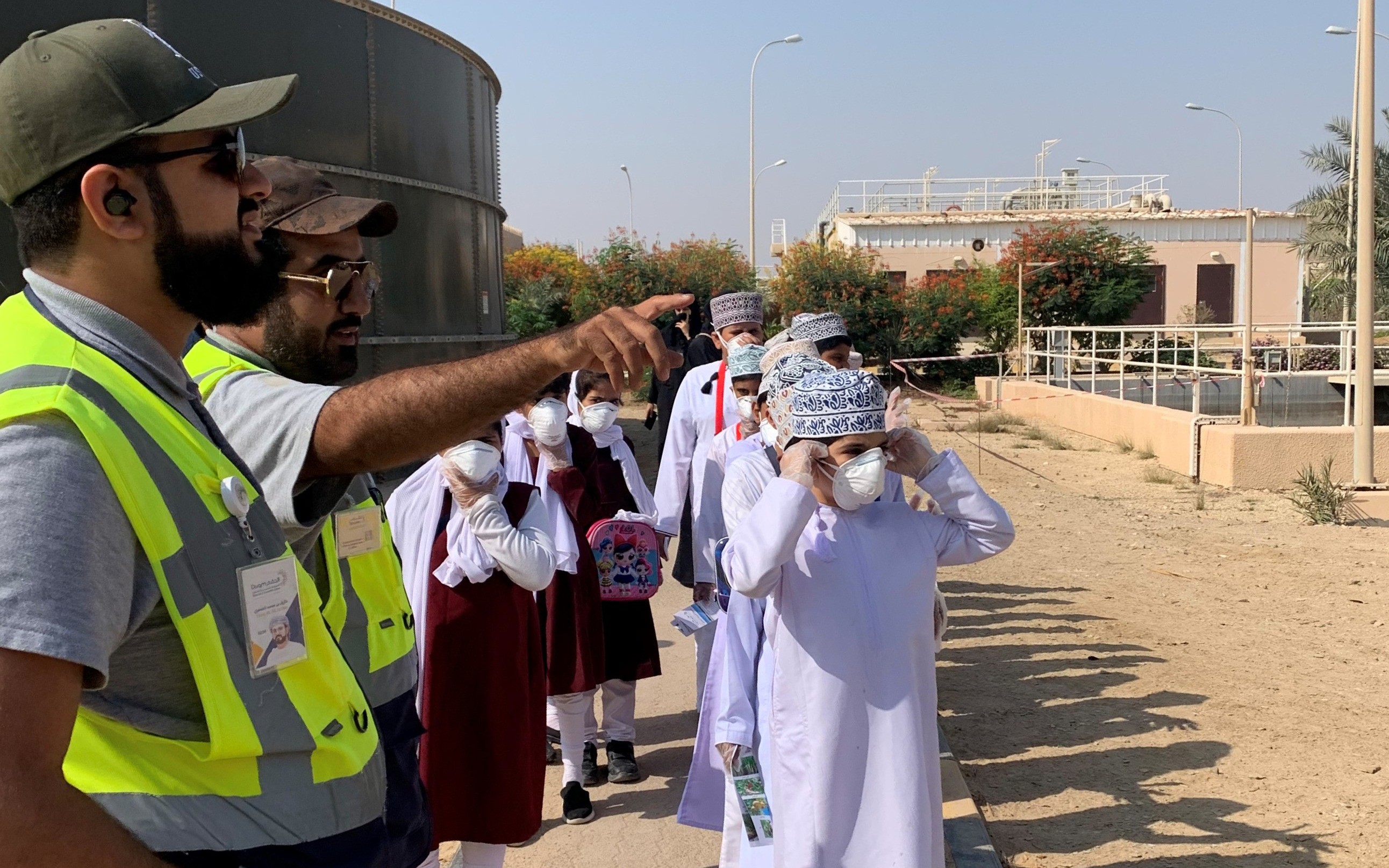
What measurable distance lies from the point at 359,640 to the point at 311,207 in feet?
3.05

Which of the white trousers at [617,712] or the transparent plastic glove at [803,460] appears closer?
the transparent plastic glove at [803,460]

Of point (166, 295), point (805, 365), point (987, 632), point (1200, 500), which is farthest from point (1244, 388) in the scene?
point (166, 295)

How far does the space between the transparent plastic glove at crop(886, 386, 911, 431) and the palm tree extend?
30.3 metres

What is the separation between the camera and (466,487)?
365 cm

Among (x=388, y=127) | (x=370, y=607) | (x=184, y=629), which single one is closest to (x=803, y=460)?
(x=370, y=607)

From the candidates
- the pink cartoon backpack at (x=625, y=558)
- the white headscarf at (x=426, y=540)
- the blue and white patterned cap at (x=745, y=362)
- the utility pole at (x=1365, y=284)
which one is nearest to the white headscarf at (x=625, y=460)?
the pink cartoon backpack at (x=625, y=558)

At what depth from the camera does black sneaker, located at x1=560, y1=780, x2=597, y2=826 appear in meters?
4.57

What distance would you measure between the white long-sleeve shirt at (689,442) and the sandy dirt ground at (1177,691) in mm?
1760

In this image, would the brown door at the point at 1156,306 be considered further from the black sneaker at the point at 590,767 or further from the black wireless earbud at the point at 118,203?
the black wireless earbud at the point at 118,203

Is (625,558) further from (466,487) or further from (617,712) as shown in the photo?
(466,487)

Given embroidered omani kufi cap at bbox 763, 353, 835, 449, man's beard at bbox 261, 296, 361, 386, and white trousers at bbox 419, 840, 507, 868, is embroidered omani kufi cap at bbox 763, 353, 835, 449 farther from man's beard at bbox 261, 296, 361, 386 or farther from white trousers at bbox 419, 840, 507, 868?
white trousers at bbox 419, 840, 507, 868

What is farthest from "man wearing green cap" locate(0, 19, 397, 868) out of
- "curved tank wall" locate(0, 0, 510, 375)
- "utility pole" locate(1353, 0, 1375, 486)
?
"utility pole" locate(1353, 0, 1375, 486)

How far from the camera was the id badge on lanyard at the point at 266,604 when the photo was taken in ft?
4.51

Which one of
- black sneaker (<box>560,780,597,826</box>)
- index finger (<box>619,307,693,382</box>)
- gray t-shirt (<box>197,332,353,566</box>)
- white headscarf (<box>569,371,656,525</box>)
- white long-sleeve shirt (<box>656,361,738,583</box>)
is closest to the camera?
index finger (<box>619,307,693,382</box>)
